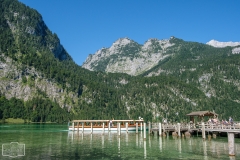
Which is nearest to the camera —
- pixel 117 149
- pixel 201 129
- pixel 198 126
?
pixel 117 149

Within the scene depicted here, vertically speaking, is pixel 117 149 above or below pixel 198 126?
below

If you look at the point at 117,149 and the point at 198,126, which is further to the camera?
the point at 198,126

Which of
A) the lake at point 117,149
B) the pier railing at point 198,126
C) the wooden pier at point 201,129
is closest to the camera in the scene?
the lake at point 117,149

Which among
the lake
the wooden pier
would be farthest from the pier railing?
the lake

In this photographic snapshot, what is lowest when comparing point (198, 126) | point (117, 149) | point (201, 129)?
point (117, 149)

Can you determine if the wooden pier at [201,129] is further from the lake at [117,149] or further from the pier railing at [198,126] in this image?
the lake at [117,149]

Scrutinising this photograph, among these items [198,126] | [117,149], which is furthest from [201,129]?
[117,149]

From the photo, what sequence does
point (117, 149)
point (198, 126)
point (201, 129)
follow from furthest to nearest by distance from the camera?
1. point (198, 126)
2. point (201, 129)
3. point (117, 149)

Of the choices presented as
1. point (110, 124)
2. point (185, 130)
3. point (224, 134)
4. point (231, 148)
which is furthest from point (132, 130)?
point (231, 148)

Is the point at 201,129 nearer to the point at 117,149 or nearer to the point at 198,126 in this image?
the point at 198,126

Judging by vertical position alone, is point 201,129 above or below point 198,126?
below

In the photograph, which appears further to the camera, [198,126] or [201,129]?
[198,126]

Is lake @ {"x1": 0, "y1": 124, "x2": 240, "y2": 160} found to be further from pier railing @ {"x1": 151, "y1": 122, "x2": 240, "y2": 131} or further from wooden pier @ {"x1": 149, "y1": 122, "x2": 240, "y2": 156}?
pier railing @ {"x1": 151, "y1": 122, "x2": 240, "y2": 131}

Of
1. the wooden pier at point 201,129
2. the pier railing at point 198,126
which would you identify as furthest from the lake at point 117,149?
the pier railing at point 198,126
